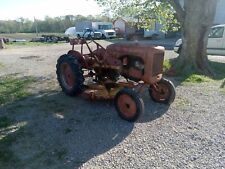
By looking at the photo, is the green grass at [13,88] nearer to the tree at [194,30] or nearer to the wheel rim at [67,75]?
the wheel rim at [67,75]

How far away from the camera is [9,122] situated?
5.29 meters

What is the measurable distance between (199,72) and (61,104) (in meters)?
5.22

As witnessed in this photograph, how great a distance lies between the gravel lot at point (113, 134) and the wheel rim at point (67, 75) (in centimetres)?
34

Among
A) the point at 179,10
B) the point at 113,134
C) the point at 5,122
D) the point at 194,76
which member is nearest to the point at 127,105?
the point at 113,134

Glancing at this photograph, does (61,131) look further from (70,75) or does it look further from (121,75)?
(70,75)

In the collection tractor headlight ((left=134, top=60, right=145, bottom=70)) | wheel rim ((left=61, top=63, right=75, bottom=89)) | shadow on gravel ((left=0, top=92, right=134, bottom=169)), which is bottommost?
shadow on gravel ((left=0, top=92, right=134, bottom=169))

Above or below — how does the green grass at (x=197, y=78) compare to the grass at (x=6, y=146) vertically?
above

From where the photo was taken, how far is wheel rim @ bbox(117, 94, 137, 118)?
16.9ft

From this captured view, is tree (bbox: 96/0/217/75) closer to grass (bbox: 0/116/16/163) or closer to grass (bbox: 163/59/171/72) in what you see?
grass (bbox: 163/59/171/72)

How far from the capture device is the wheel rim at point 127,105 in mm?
5148

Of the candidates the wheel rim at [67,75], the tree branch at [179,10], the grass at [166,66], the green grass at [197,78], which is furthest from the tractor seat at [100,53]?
the tree branch at [179,10]

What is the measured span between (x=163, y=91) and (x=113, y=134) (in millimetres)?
1981

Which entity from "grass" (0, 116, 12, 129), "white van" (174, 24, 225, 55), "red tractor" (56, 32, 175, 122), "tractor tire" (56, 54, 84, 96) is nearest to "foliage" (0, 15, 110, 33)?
"white van" (174, 24, 225, 55)

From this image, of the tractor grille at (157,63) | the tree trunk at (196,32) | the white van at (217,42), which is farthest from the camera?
the white van at (217,42)
